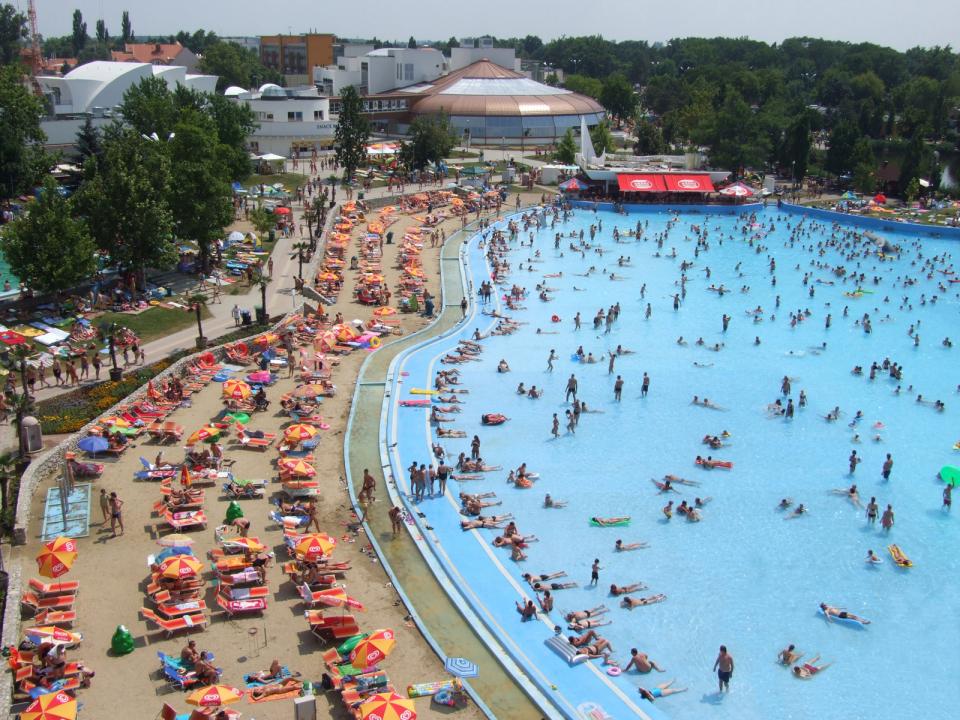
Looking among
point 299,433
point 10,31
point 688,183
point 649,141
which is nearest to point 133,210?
point 299,433

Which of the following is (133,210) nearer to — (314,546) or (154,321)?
(154,321)

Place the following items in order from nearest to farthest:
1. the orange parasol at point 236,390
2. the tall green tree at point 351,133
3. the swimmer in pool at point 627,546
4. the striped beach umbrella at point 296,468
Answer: the swimmer in pool at point 627,546
the striped beach umbrella at point 296,468
the orange parasol at point 236,390
the tall green tree at point 351,133

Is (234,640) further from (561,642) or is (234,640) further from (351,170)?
(351,170)

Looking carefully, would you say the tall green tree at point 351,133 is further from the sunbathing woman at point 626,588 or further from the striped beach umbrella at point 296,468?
the sunbathing woman at point 626,588

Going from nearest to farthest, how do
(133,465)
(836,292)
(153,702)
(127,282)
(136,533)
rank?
(153,702) < (136,533) < (133,465) < (127,282) < (836,292)

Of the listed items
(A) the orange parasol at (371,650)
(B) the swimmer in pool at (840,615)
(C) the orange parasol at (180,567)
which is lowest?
(B) the swimmer in pool at (840,615)

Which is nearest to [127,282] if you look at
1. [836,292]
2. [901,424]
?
[901,424]

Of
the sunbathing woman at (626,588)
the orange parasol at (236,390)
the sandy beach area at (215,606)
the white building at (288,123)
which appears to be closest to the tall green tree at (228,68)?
the white building at (288,123)
